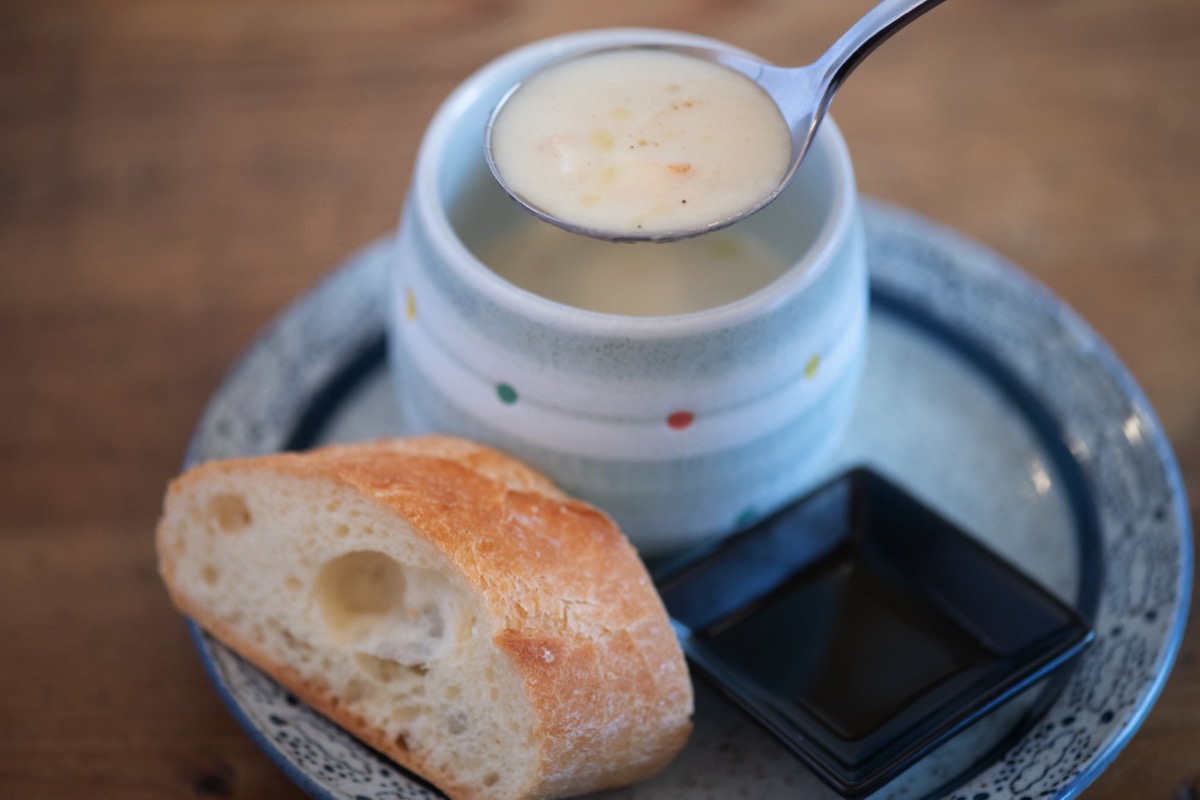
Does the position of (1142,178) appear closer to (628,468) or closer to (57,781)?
(628,468)

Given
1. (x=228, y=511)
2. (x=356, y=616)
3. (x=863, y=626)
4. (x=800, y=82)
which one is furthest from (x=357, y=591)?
(x=800, y=82)

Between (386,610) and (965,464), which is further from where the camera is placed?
(965,464)

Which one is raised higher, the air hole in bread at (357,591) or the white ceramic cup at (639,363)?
the white ceramic cup at (639,363)

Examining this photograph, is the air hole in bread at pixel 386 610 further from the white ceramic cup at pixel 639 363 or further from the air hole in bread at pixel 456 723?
the white ceramic cup at pixel 639 363

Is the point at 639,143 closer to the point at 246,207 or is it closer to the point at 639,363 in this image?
the point at 639,363

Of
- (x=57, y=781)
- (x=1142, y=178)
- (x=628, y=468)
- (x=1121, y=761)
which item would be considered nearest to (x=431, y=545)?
(x=628, y=468)

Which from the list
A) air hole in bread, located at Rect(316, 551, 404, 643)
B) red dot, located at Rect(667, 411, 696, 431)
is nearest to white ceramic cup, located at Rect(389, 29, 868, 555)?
red dot, located at Rect(667, 411, 696, 431)

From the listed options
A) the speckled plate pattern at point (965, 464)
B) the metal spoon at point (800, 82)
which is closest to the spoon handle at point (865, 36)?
the metal spoon at point (800, 82)
